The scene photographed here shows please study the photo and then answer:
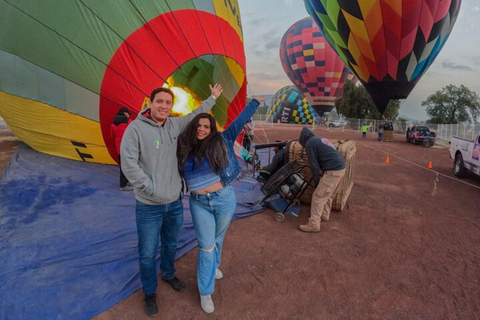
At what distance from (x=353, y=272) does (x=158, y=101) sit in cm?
267

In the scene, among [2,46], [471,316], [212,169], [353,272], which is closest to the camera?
[212,169]

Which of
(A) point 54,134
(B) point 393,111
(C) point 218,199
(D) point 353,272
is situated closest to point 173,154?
(C) point 218,199

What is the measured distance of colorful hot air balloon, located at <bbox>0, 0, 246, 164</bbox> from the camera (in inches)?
139

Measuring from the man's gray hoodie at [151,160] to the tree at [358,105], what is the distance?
109ft

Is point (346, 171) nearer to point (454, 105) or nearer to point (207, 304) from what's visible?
point (207, 304)

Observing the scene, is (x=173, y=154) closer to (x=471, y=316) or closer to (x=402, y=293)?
(x=402, y=293)

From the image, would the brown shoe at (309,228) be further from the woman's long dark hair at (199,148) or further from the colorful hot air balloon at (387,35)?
the colorful hot air balloon at (387,35)

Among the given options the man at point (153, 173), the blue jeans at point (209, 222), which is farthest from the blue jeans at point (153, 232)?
the blue jeans at point (209, 222)

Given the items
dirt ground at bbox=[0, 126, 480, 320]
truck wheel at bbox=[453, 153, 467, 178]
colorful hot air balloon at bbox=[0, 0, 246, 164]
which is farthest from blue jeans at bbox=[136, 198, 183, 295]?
truck wheel at bbox=[453, 153, 467, 178]

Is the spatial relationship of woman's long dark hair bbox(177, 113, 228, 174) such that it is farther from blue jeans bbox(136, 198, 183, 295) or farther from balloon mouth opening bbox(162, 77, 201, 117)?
balloon mouth opening bbox(162, 77, 201, 117)

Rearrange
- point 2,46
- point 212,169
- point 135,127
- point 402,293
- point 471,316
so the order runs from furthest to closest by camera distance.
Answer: point 2,46 < point 402,293 < point 471,316 < point 212,169 < point 135,127

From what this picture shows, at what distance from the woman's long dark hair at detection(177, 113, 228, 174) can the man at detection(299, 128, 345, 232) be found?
81.5 inches

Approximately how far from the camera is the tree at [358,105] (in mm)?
31984

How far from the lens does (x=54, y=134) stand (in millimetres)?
4477
